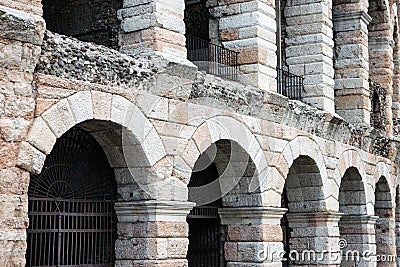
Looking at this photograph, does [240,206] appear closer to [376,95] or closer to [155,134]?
[155,134]

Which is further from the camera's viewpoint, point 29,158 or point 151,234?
point 151,234

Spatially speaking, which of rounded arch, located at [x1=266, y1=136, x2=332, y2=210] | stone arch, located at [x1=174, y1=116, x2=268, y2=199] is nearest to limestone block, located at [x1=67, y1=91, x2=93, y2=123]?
stone arch, located at [x1=174, y1=116, x2=268, y2=199]

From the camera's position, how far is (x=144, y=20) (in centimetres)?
771

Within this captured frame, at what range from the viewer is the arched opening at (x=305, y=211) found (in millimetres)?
10445

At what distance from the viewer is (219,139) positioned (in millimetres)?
8281

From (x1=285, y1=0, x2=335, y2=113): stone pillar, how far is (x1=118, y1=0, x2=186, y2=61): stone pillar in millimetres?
3521

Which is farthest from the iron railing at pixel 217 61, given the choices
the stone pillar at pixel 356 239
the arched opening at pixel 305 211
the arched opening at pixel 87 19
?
the stone pillar at pixel 356 239

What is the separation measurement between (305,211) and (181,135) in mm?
3566

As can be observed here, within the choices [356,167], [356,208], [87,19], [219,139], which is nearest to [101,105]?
[219,139]

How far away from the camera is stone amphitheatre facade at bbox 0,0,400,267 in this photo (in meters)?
6.23

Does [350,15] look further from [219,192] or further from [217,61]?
[219,192]

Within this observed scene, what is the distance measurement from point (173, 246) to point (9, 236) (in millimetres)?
2071

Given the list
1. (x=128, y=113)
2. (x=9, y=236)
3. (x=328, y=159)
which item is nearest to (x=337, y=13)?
(x=328, y=159)

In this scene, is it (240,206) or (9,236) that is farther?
(240,206)
